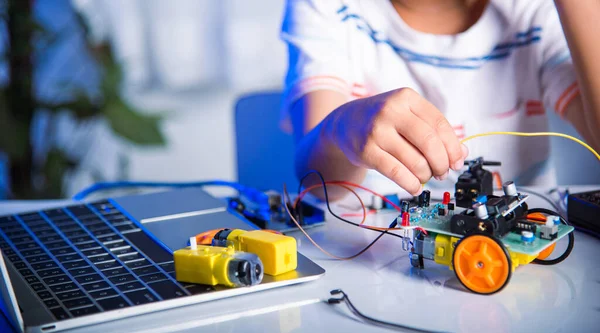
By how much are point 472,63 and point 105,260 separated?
2.49 feet

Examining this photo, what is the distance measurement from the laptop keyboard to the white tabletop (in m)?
0.03

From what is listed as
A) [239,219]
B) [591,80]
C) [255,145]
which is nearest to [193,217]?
[239,219]

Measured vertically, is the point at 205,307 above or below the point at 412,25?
below

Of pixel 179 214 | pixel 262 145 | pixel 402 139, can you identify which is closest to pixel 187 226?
pixel 179 214

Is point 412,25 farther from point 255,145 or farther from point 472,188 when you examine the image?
point 472,188

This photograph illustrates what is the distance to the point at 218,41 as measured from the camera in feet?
9.04

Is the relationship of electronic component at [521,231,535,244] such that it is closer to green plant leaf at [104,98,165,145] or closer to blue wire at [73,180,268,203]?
blue wire at [73,180,268,203]

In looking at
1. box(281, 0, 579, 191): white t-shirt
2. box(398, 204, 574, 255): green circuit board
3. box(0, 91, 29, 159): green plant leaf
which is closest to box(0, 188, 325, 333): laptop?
box(398, 204, 574, 255): green circuit board

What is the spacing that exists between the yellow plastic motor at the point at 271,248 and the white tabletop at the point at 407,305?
0.02m

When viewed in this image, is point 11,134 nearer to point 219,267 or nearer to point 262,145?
point 262,145

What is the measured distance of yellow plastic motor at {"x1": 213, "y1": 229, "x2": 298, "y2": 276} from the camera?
60 cm

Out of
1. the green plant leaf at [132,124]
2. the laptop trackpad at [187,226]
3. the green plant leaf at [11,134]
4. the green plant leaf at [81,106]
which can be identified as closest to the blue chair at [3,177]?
the green plant leaf at [11,134]

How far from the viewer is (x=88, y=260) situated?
68 centimetres

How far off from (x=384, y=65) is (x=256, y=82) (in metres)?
1.71
